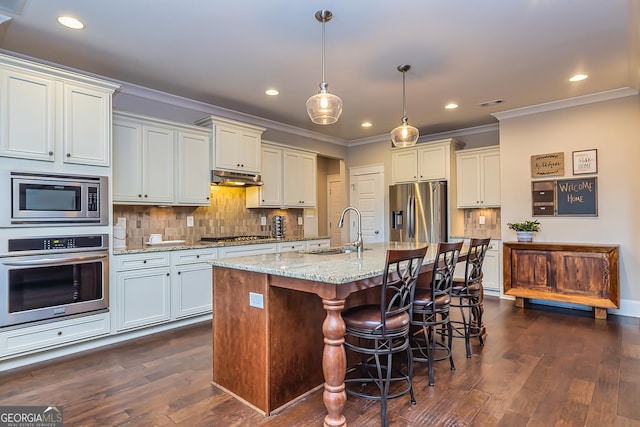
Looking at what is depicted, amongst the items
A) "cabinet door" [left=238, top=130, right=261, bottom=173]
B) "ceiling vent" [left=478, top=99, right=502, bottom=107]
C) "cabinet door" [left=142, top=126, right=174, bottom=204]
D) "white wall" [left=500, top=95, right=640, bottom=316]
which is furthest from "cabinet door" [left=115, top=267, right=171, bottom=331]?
"white wall" [left=500, top=95, right=640, bottom=316]

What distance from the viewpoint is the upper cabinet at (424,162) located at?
5668mm

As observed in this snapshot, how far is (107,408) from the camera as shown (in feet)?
7.14

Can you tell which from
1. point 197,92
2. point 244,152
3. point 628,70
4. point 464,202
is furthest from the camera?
point 464,202

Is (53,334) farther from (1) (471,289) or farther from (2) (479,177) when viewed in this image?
(2) (479,177)

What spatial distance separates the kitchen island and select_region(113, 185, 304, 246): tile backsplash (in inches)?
83.4

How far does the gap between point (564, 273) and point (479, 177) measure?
1.84 meters

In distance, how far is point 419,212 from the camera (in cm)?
574

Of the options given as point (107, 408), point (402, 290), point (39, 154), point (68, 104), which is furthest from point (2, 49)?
point (402, 290)

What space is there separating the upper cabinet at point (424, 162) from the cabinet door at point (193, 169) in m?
3.29

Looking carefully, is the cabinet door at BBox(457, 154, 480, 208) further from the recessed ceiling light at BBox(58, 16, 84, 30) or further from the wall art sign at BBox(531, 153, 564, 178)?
the recessed ceiling light at BBox(58, 16, 84, 30)

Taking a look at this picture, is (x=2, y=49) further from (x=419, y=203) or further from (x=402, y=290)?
(x=419, y=203)

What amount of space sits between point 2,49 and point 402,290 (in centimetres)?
383

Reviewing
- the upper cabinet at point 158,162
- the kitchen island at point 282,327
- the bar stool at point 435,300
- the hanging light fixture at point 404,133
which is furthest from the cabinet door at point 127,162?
the bar stool at point 435,300

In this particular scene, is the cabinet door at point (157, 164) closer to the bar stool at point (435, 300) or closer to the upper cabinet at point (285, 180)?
the upper cabinet at point (285, 180)
